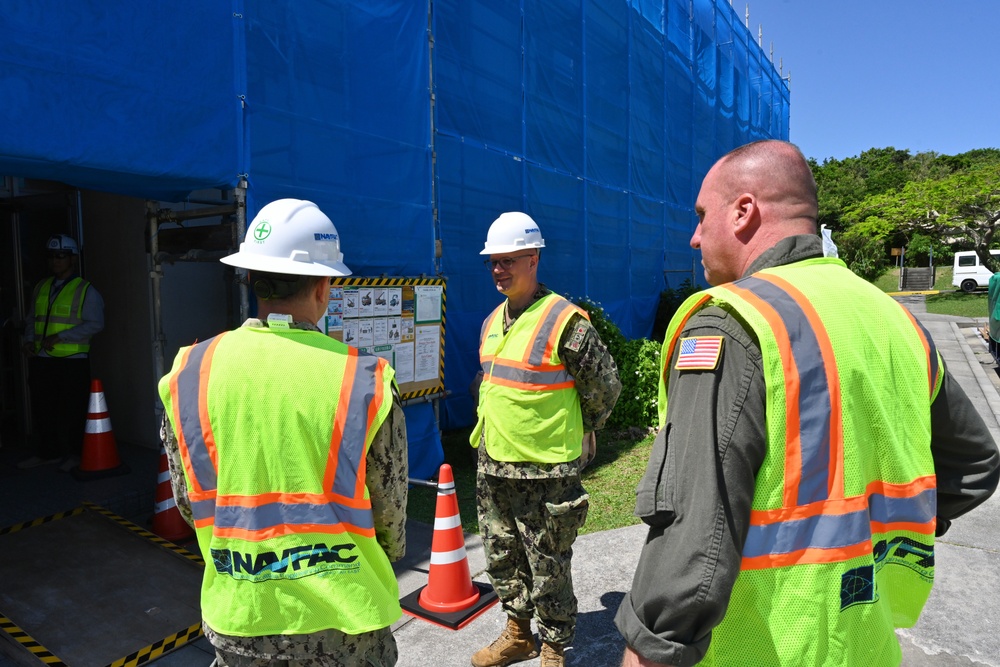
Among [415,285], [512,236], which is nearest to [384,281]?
[415,285]

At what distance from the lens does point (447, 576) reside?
3461 mm

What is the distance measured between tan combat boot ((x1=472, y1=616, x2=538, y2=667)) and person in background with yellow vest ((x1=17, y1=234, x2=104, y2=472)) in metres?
3.85

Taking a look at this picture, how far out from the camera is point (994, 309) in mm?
11766

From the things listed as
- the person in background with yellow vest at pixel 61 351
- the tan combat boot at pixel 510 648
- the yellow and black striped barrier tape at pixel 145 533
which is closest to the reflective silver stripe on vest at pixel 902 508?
the tan combat boot at pixel 510 648

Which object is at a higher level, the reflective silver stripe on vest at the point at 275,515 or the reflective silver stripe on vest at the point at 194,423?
the reflective silver stripe on vest at the point at 194,423

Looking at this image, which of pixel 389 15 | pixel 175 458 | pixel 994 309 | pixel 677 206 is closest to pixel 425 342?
pixel 389 15

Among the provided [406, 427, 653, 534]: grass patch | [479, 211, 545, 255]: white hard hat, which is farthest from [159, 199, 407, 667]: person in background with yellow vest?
[406, 427, 653, 534]: grass patch

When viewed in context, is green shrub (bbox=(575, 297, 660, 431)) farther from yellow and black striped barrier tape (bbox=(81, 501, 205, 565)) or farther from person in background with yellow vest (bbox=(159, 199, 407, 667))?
person in background with yellow vest (bbox=(159, 199, 407, 667))

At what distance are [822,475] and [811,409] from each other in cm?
12

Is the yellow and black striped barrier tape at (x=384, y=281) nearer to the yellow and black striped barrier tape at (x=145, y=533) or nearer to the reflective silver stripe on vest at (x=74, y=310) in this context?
the yellow and black striped barrier tape at (x=145, y=533)

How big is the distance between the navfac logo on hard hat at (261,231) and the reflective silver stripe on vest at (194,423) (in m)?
0.38

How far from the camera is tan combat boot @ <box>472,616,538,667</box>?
2.98 metres

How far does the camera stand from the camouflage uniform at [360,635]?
1701 mm

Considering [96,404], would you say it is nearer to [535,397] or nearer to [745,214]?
[535,397]
